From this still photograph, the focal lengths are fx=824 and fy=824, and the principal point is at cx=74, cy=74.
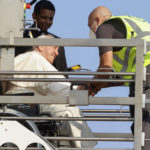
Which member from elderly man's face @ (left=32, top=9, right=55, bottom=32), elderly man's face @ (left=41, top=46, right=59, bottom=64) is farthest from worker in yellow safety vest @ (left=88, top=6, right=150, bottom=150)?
elderly man's face @ (left=32, top=9, right=55, bottom=32)

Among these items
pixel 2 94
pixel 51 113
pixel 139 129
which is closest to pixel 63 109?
pixel 51 113

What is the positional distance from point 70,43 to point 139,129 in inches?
31.6

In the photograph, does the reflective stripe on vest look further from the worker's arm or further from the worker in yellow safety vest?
the worker's arm

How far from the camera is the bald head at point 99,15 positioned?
7508mm

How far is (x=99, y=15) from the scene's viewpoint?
7523 mm

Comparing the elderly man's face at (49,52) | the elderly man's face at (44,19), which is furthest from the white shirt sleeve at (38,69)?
the elderly man's face at (44,19)

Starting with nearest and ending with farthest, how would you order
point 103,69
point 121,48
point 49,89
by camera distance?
point 103,69 < point 49,89 < point 121,48

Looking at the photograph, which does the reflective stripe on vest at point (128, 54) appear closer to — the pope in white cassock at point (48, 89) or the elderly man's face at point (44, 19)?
the pope in white cassock at point (48, 89)

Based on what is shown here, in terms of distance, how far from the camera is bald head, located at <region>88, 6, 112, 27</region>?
7508 mm

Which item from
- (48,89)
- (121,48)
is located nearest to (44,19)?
(121,48)

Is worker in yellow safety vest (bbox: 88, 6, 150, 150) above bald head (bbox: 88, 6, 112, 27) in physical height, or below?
below

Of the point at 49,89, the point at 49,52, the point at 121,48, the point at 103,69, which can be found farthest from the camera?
the point at 49,52

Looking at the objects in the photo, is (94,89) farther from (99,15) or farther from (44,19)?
(44,19)

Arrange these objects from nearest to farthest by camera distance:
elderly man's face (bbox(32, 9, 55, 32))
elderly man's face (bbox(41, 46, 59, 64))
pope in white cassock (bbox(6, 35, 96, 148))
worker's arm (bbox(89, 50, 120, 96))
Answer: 1. worker's arm (bbox(89, 50, 120, 96))
2. pope in white cassock (bbox(6, 35, 96, 148))
3. elderly man's face (bbox(41, 46, 59, 64))
4. elderly man's face (bbox(32, 9, 55, 32))
